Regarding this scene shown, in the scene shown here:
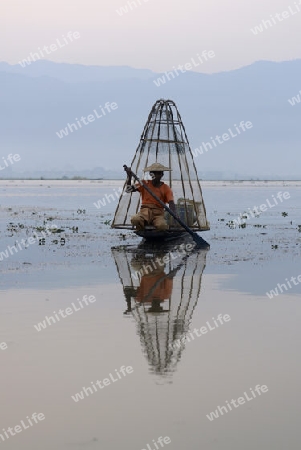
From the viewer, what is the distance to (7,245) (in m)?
19.0

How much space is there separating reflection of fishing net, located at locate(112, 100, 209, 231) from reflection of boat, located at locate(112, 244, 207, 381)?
1.83 metres

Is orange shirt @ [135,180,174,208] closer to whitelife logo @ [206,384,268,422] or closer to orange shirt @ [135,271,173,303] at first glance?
orange shirt @ [135,271,173,303]

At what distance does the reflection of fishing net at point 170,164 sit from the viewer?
19.9m

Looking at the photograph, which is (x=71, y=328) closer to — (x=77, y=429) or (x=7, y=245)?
(x=77, y=429)

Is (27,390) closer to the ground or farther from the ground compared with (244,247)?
farther from the ground

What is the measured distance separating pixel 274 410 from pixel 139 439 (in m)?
1.16

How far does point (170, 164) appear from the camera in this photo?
68.1ft

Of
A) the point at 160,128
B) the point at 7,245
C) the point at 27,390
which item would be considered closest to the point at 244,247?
the point at 160,128

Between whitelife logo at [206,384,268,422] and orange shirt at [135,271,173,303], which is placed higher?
whitelife logo at [206,384,268,422]

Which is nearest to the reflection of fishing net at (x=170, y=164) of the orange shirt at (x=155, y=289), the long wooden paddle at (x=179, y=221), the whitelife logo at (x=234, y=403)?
the long wooden paddle at (x=179, y=221)

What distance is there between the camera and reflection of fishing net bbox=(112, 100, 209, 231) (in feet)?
65.3

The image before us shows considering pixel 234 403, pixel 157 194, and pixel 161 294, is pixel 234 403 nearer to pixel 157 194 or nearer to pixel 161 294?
pixel 161 294

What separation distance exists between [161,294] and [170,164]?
33.1 ft

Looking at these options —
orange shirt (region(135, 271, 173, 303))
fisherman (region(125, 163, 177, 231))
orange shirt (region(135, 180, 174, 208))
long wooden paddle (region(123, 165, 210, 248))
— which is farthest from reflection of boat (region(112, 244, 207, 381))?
orange shirt (region(135, 180, 174, 208))
